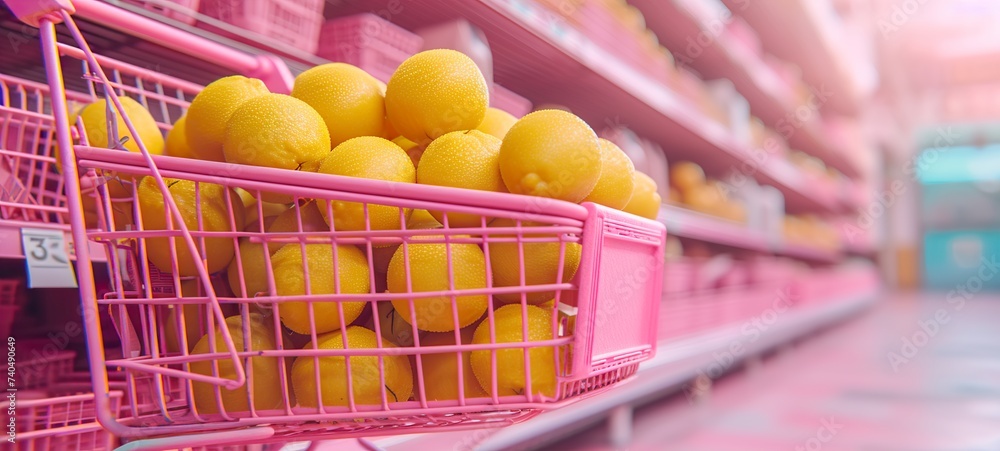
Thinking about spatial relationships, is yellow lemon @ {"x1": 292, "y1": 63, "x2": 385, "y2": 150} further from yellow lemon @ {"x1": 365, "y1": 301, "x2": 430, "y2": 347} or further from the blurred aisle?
the blurred aisle

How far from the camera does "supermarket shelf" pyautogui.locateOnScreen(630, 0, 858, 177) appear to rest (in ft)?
11.2

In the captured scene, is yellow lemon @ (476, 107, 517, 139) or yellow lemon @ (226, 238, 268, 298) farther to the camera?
yellow lemon @ (476, 107, 517, 139)

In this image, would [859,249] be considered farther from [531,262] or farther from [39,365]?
[39,365]

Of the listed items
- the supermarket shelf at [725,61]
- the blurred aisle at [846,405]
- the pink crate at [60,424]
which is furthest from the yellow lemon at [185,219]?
the supermarket shelf at [725,61]

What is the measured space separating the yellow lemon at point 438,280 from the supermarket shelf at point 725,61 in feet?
8.27

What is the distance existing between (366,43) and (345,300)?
0.87 meters

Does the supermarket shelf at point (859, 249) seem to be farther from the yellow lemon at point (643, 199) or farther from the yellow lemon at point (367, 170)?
the yellow lemon at point (367, 170)

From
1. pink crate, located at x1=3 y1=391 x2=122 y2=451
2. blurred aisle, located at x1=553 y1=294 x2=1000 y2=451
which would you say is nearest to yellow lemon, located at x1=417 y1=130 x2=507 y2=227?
pink crate, located at x1=3 y1=391 x2=122 y2=451

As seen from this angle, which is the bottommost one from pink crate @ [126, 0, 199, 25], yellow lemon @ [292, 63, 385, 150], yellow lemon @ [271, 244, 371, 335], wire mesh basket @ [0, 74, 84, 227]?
yellow lemon @ [271, 244, 371, 335]

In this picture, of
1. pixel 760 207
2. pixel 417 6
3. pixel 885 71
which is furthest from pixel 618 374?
pixel 885 71

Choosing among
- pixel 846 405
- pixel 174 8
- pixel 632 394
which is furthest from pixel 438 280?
pixel 846 405

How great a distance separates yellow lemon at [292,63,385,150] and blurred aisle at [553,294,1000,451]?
190 cm

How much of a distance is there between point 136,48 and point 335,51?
0.40 m

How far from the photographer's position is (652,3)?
3340 millimetres
